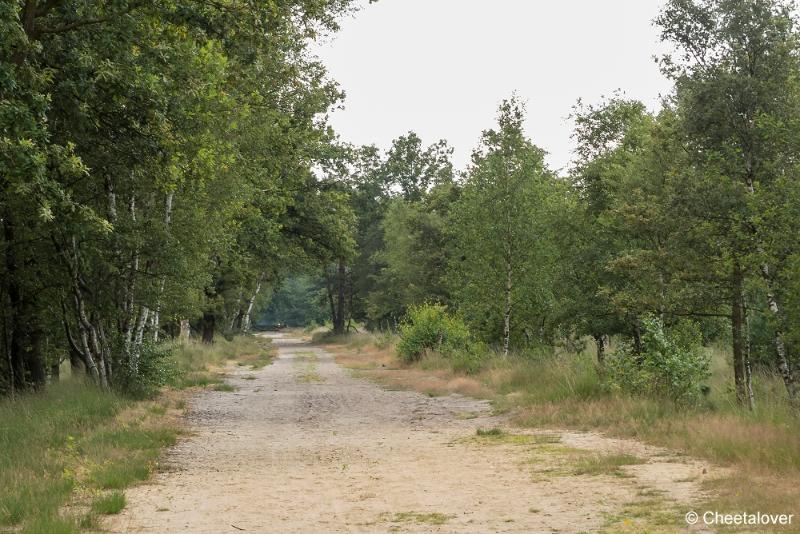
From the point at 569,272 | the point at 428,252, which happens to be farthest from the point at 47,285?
the point at 428,252

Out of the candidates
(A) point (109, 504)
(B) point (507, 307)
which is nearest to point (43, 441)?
(A) point (109, 504)

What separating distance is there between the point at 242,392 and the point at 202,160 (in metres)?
10.6

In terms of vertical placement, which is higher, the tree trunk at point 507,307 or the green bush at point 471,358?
the tree trunk at point 507,307

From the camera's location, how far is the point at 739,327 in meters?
16.2

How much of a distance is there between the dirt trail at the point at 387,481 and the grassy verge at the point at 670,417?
0.50 meters

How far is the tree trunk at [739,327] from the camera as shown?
50.8 ft

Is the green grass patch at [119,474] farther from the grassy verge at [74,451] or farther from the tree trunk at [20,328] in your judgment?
the tree trunk at [20,328]

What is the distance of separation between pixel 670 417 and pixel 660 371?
1991mm

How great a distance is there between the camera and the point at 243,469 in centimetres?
1082

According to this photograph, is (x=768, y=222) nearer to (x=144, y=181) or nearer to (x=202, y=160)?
(x=202, y=160)

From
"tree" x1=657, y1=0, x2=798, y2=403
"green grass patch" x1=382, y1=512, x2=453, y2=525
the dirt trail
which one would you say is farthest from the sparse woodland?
"green grass patch" x1=382, y1=512, x2=453, y2=525

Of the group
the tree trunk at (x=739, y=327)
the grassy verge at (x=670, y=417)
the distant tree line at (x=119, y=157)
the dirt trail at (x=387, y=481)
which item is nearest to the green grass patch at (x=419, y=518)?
the dirt trail at (x=387, y=481)

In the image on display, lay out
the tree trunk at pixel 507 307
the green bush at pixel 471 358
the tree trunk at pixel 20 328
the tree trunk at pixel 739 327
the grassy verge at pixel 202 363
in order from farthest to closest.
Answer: the tree trunk at pixel 507 307, the grassy verge at pixel 202 363, the green bush at pixel 471 358, the tree trunk at pixel 20 328, the tree trunk at pixel 739 327

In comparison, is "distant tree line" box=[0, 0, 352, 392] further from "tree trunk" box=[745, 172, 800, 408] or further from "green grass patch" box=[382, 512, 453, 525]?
"tree trunk" box=[745, 172, 800, 408]
